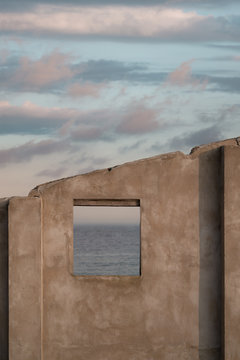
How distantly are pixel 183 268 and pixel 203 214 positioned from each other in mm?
910

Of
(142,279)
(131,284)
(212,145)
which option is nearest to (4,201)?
(131,284)

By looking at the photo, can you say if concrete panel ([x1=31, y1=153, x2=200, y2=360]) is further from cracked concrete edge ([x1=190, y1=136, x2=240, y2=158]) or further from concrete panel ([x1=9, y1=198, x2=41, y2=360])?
cracked concrete edge ([x1=190, y1=136, x2=240, y2=158])

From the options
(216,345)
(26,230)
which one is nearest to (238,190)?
(216,345)

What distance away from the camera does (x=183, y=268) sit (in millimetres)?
11867

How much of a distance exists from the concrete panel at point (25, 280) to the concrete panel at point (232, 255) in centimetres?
290

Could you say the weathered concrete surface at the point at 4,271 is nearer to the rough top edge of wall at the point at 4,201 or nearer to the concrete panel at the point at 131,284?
the rough top edge of wall at the point at 4,201

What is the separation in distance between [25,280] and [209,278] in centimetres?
289

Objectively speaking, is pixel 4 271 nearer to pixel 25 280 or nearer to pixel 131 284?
pixel 25 280

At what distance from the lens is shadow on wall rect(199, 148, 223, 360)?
11.9 metres

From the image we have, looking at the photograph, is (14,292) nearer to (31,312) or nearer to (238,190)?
(31,312)

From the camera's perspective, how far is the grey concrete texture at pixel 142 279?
38.3ft

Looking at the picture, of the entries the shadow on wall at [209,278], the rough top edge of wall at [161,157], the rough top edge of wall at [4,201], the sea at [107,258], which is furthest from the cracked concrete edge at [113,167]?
the sea at [107,258]

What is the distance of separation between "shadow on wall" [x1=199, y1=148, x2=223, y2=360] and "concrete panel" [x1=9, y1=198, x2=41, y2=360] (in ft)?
8.40

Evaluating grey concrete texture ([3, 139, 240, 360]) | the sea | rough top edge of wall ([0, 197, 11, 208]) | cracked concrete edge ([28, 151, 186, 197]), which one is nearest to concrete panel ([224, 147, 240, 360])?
grey concrete texture ([3, 139, 240, 360])
